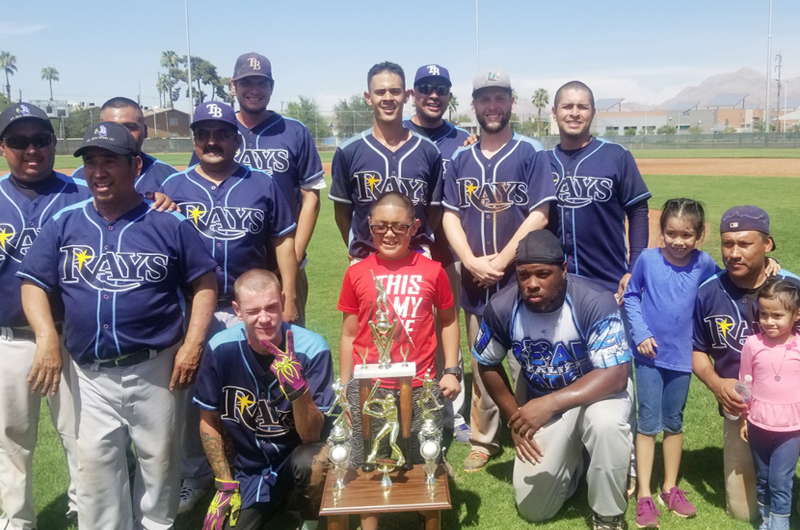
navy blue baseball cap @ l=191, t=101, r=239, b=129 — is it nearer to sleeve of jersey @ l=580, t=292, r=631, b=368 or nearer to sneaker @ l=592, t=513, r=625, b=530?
sleeve of jersey @ l=580, t=292, r=631, b=368

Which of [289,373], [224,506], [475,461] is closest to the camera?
[289,373]

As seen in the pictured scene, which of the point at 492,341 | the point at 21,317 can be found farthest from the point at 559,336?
the point at 21,317

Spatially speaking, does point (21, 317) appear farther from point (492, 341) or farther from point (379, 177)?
point (492, 341)

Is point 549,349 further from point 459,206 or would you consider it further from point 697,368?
point 459,206

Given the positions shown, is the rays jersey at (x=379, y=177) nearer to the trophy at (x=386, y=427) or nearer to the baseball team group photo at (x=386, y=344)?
the baseball team group photo at (x=386, y=344)

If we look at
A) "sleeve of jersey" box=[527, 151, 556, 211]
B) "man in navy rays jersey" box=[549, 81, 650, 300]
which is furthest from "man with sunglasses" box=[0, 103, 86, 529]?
"man in navy rays jersey" box=[549, 81, 650, 300]

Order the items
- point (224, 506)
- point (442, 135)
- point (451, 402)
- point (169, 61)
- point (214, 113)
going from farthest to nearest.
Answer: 1. point (169, 61)
2. point (442, 135)
3. point (451, 402)
4. point (214, 113)
5. point (224, 506)

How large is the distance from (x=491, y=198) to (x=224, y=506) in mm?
2598

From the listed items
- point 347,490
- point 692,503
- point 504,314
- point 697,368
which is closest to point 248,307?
point 347,490

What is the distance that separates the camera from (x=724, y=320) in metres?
3.91

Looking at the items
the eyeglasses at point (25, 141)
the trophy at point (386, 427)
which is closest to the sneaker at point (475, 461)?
the trophy at point (386, 427)

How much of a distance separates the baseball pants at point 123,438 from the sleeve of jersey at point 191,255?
17.8 inches

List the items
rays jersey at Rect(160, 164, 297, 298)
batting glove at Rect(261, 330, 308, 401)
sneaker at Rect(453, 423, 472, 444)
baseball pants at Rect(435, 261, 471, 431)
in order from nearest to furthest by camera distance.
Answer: batting glove at Rect(261, 330, 308, 401), rays jersey at Rect(160, 164, 297, 298), sneaker at Rect(453, 423, 472, 444), baseball pants at Rect(435, 261, 471, 431)

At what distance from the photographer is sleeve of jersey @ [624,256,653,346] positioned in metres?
4.04
